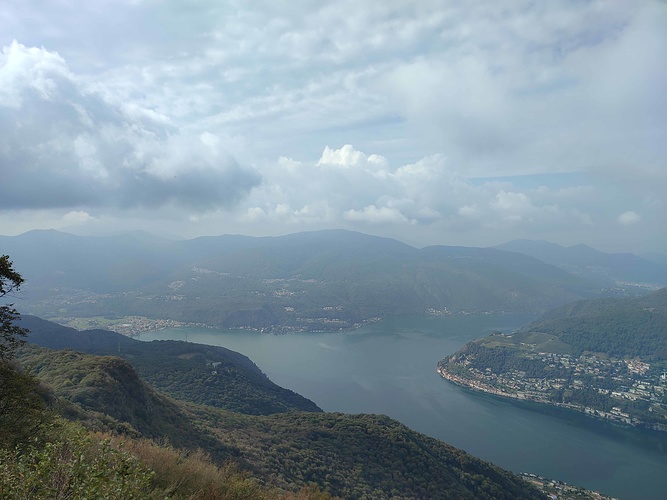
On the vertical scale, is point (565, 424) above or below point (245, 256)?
below

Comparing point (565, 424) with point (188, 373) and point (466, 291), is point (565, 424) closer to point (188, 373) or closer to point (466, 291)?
point (188, 373)

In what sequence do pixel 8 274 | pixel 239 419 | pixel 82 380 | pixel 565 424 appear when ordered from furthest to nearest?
pixel 565 424 → pixel 239 419 → pixel 82 380 → pixel 8 274

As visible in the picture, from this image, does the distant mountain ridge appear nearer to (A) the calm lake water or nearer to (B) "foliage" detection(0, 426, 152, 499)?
(A) the calm lake water

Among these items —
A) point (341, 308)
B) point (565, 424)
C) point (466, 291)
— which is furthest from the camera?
point (466, 291)

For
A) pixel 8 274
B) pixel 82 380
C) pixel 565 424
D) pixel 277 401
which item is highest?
pixel 8 274

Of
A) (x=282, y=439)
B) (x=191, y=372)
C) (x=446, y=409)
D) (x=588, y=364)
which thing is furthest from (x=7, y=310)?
(x=588, y=364)

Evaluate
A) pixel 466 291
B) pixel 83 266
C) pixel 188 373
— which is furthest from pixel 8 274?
pixel 83 266
